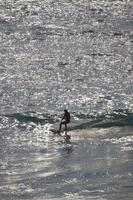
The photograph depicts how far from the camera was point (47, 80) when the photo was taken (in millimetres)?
71438

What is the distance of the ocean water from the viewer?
29.8 m

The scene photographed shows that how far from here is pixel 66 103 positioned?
5859 cm

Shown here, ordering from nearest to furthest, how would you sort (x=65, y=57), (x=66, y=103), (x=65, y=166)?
(x=65, y=166) < (x=66, y=103) < (x=65, y=57)

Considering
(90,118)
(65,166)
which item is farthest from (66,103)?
(65,166)

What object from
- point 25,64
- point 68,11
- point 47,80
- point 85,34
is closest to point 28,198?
point 47,80

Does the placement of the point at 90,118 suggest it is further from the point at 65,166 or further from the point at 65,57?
the point at 65,57

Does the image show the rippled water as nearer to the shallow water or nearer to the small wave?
the small wave

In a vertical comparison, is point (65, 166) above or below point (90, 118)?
above

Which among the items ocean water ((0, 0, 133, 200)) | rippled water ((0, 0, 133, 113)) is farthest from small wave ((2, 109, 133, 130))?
rippled water ((0, 0, 133, 113))

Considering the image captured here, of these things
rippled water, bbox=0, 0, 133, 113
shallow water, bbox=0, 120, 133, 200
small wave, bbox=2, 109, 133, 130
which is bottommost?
rippled water, bbox=0, 0, 133, 113

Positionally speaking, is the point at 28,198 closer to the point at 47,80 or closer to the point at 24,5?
the point at 47,80

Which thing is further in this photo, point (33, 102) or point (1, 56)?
point (1, 56)

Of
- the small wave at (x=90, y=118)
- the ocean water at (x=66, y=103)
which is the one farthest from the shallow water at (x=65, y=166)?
the small wave at (x=90, y=118)

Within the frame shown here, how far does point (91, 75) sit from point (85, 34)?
114 feet
